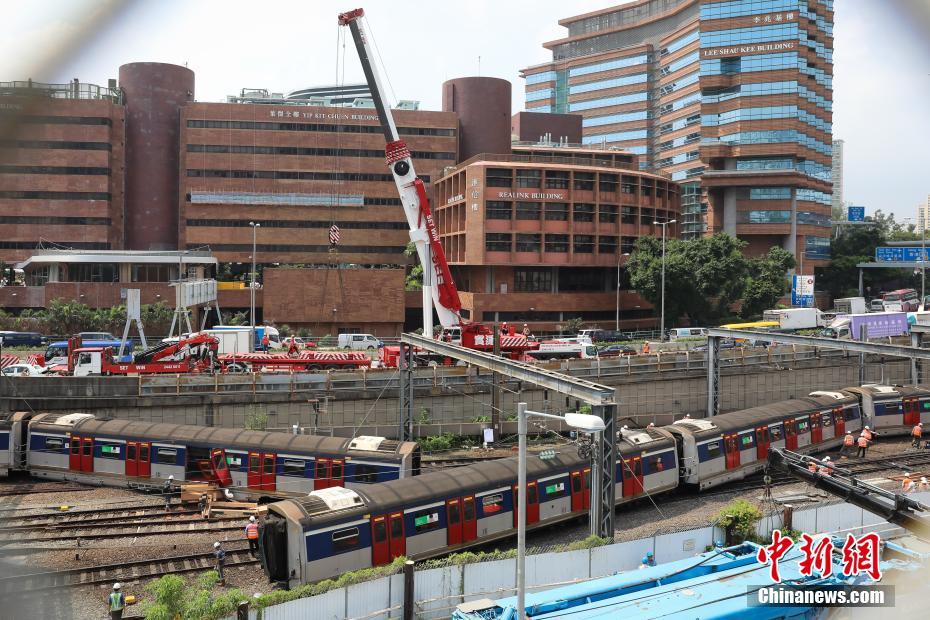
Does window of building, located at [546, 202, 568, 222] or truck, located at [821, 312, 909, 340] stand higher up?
window of building, located at [546, 202, 568, 222]

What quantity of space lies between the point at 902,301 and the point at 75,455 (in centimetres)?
8772

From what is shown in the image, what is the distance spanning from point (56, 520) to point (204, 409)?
11.5 m

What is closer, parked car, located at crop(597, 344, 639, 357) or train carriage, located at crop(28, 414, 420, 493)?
train carriage, located at crop(28, 414, 420, 493)

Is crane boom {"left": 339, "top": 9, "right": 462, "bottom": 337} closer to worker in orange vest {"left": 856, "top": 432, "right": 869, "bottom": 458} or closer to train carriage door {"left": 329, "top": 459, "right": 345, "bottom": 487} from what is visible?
train carriage door {"left": 329, "top": 459, "right": 345, "bottom": 487}

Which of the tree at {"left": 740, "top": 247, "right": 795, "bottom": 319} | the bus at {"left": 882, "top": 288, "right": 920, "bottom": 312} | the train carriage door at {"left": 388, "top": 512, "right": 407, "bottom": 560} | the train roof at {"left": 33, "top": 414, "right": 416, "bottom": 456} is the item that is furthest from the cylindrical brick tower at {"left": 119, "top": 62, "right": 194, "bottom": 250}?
the bus at {"left": 882, "top": 288, "right": 920, "bottom": 312}

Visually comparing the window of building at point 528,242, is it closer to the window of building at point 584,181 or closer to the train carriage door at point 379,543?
the window of building at point 584,181

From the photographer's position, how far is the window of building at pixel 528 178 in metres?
73.9

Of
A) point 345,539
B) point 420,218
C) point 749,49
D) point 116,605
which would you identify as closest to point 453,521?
point 345,539

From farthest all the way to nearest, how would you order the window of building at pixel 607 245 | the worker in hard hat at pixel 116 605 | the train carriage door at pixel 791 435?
the window of building at pixel 607 245 < the train carriage door at pixel 791 435 < the worker in hard hat at pixel 116 605

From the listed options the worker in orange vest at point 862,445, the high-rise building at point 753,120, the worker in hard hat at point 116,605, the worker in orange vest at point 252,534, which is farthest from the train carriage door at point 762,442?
the high-rise building at point 753,120

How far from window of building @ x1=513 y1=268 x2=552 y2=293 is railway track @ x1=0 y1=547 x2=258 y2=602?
56943mm

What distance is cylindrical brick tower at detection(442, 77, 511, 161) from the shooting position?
9319cm

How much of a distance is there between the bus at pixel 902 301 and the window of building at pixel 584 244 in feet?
109

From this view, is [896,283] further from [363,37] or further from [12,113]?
→ [12,113]
